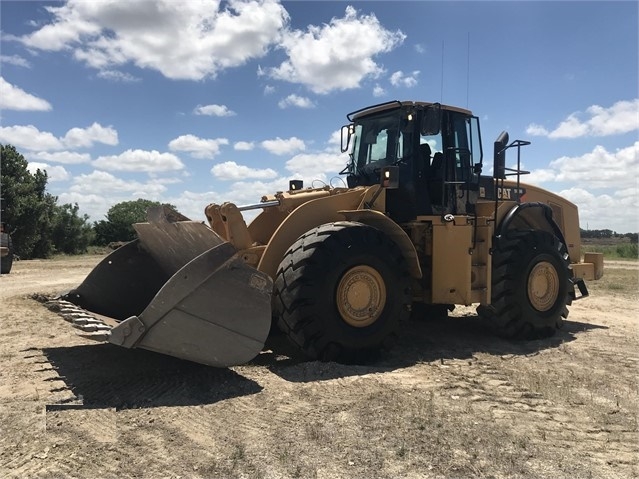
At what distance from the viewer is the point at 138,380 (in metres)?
4.68

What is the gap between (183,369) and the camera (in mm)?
5004

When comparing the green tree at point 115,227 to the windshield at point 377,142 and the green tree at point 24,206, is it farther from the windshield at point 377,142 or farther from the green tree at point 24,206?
the windshield at point 377,142

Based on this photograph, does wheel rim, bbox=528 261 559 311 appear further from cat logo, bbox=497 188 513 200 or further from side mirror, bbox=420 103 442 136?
side mirror, bbox=420 103 442 136

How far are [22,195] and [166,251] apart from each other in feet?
87.1

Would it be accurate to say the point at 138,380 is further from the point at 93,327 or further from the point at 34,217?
the point at 34,217

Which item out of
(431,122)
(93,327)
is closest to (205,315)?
(93,327)

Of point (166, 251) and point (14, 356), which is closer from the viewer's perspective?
point (14, 356)

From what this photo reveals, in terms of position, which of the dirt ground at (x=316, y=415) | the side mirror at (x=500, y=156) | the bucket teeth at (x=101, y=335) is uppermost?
the side mirror at (x=500, y=156)

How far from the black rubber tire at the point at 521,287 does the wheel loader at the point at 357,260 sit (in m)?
0.02

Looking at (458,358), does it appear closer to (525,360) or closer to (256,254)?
(525,360)

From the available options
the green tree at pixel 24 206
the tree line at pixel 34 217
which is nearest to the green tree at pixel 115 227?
the tree line at pixel 34 217

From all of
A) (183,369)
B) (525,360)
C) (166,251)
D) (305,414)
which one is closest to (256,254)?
(166,251)

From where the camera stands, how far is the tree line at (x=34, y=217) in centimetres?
2780

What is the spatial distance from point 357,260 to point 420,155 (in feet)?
7.43
